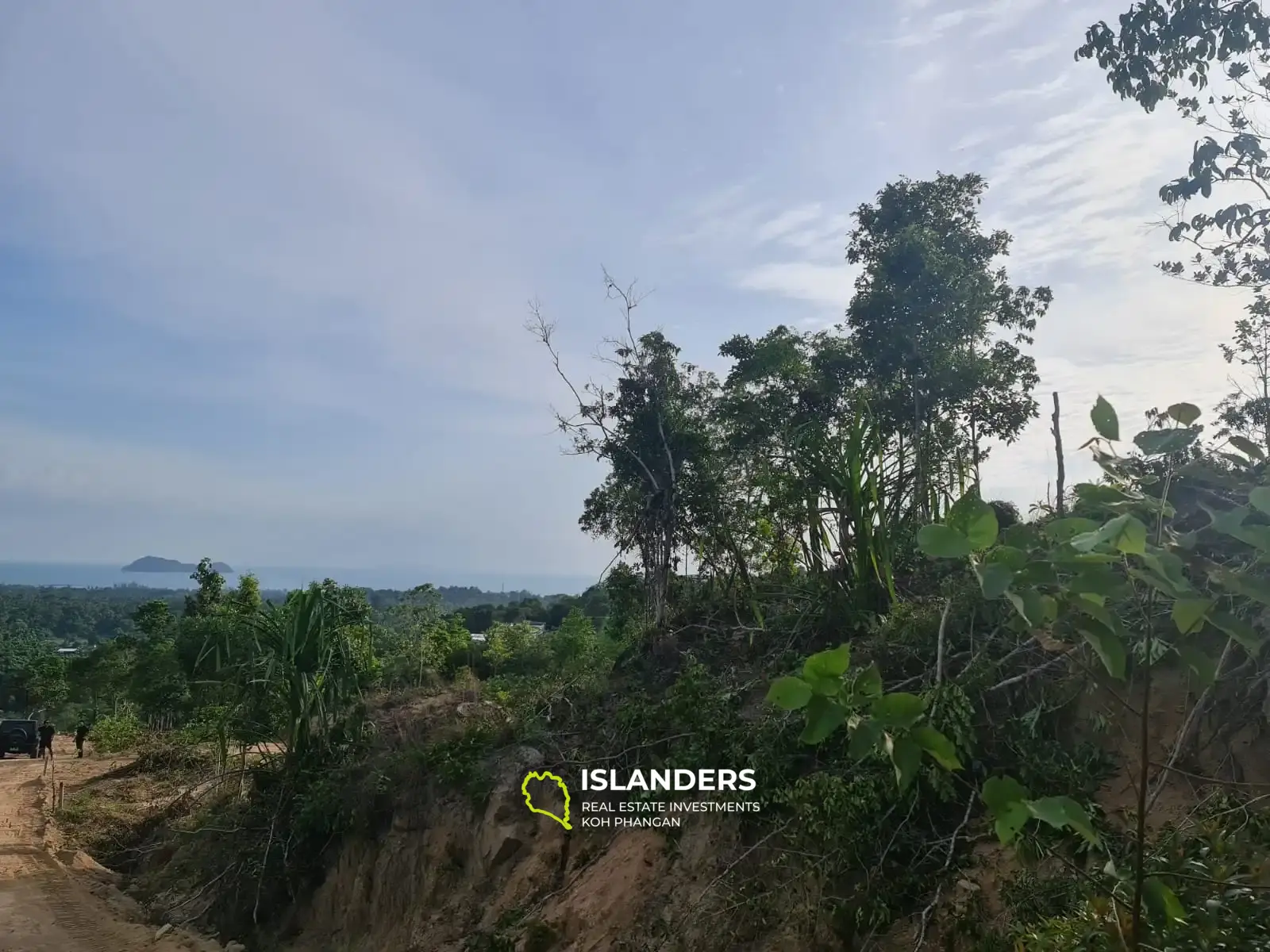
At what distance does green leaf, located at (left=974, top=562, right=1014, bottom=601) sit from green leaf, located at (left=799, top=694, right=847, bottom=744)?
30 cm

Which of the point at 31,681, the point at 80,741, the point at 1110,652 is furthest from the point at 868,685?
the point at 31,681

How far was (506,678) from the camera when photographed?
966 centimetres

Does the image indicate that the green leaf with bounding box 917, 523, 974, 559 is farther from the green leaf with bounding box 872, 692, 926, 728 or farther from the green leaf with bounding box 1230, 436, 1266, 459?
the green leaf with bounding box 1230, 436, 1266, 459

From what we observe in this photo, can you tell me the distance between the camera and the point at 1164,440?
5.32 feet

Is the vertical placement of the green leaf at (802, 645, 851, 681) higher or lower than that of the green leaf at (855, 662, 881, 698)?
higher

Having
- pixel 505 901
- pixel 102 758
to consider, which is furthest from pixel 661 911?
pixel 102 758

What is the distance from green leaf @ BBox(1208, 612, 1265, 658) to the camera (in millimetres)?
1316

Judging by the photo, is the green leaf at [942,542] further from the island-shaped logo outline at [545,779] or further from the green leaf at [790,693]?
the island-shaped logo outline at [545,779]

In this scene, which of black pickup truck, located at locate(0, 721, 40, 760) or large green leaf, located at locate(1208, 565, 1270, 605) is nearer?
large green leaf, located at locate(1208, 565, 1270, 605)

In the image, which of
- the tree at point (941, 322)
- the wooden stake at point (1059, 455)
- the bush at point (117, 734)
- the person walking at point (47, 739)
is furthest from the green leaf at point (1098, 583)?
the person walking at point (47, 739)

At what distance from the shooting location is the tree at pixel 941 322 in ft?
28.9

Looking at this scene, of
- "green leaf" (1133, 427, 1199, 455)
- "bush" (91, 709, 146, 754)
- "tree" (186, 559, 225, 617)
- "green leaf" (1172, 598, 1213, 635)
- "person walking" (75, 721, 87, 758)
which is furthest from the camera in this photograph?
"tree" (186, 559, 225, 617)

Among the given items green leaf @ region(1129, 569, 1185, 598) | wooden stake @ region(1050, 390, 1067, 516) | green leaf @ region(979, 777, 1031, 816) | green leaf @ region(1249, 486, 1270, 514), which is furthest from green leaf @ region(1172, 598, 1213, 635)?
wooden stake @ region(1050, 390, 1067, 516)

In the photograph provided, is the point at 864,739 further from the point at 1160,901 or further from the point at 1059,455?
the point at 1059,455
